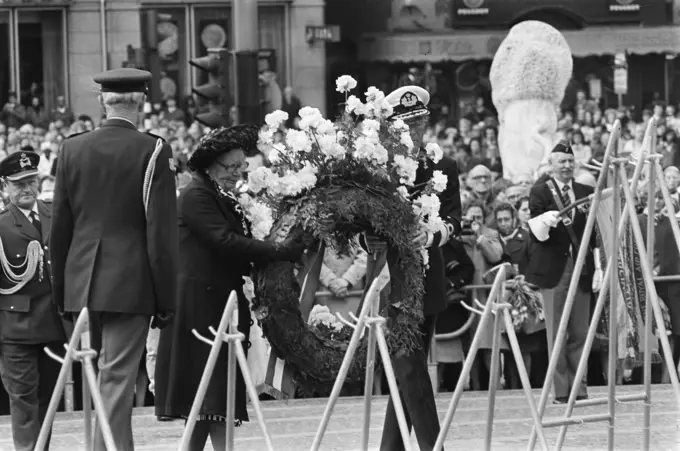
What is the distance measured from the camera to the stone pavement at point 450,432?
12.1 metres

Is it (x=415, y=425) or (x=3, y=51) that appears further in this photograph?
(x=3, y=51)

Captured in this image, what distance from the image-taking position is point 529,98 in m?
26.2

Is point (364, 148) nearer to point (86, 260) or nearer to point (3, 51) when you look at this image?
point (86, 260)

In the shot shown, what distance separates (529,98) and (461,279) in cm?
1101

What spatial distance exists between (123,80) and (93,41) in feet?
98.1

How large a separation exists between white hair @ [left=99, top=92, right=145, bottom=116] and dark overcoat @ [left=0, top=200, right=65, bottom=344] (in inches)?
89.4

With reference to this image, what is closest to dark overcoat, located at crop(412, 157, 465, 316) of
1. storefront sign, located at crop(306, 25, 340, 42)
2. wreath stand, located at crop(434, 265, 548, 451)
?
wreath stand, located at crop(434, 265, 548, 451)

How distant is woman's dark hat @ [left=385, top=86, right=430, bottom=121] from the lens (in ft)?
34.1

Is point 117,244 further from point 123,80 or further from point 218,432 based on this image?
point 218,432

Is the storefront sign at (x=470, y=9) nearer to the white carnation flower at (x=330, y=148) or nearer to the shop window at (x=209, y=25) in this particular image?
the shop window at (x=209, y=25)

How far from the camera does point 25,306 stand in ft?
38.7

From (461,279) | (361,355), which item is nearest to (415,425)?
(361,355)

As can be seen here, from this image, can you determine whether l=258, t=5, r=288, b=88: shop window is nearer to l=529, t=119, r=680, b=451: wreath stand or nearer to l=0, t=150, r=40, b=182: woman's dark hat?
l=0, t=150, r=40, b=182: woman's dark hat

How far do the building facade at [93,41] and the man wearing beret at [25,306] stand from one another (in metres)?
25.7
